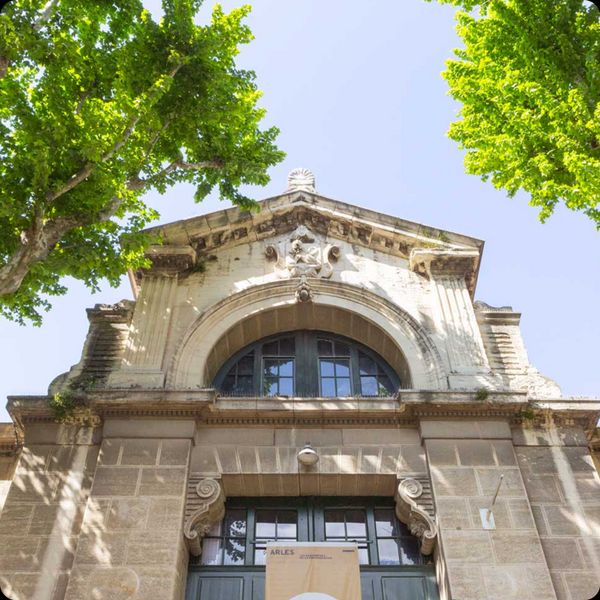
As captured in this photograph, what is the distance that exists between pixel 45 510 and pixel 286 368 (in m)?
5.29

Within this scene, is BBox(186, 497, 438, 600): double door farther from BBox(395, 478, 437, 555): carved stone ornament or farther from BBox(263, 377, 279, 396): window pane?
BBox(263, 377, 279, 396): window pane

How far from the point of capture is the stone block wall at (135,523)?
9852mm

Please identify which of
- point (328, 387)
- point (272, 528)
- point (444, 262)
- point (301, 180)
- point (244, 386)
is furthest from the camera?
point (301, 180)

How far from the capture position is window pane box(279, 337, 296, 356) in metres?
14.2

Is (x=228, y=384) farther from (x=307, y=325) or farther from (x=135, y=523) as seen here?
(x=135, y=523)

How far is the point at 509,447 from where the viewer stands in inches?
457

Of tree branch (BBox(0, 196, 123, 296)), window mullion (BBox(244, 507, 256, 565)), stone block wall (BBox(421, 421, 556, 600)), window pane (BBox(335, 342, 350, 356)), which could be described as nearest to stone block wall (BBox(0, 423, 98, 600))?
window mullion (BBox(244, 507, 256, 565))

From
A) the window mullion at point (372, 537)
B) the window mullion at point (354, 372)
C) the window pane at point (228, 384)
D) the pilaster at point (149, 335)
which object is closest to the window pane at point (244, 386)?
the window pane at point (228, 384)

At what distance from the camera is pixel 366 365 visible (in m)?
14.1

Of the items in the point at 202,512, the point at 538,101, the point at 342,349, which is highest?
the point at 538,101

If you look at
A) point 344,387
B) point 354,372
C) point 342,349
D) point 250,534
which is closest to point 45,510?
point 250,534

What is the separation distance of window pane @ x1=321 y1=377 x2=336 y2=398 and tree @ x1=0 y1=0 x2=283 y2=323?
12.8 feet

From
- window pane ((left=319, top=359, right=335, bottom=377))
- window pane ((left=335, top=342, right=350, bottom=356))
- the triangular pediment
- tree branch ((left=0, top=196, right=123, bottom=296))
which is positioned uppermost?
the triangular pediment

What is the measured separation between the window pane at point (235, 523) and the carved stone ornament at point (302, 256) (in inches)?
202
